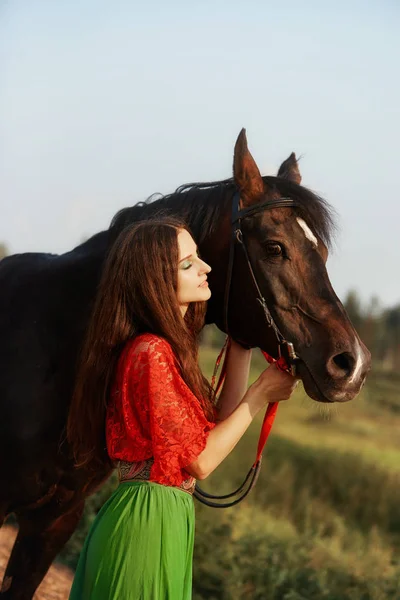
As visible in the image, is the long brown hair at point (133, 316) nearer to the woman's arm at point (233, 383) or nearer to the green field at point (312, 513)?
the woman's arm at point (233, 383)

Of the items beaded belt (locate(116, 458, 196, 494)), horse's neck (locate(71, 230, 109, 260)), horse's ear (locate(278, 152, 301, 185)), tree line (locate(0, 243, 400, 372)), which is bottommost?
tree line (locate(0, 243, 400, 372))

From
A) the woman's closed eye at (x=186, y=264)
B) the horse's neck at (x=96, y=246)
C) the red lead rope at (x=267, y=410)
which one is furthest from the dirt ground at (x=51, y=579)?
the woman's closed eye at (x=186, y=264)

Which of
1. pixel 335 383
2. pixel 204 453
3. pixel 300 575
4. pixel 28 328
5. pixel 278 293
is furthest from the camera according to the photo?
pixel 300 575

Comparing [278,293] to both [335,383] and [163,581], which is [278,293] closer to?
[335,383]

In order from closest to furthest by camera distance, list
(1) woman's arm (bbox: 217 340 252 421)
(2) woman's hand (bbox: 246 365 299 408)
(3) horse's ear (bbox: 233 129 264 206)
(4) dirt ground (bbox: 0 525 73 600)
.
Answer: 1. (2) woman's hand (bbox: 246 365 299 408)
2. (1) woman's arm (bbox: 217 340 252 421)
3. (3) horse's ear (bbox: 233 129 264 206)
4. (4) dirt ground (bbox: 0 525 73 600)

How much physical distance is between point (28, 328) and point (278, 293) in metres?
1.17

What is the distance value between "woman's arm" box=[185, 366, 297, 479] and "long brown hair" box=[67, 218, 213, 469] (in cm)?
16

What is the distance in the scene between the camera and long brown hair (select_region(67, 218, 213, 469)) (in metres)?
2.57

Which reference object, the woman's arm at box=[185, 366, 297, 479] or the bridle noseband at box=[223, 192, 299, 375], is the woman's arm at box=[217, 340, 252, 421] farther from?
the woman's arm at box=[185, 366, 297, 479]

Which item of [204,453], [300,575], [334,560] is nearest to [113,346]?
[204,453]

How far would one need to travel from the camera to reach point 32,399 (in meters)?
3.34

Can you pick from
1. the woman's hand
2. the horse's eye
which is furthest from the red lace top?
the horse's eye

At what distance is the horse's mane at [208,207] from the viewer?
3.06 meters

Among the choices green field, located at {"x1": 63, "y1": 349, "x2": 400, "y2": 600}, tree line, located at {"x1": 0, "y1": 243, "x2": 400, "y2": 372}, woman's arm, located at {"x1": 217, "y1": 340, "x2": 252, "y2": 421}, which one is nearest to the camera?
woman's arm, located at {"x1": 217, "y1": 340, "x2": 252, "y2": 421}
